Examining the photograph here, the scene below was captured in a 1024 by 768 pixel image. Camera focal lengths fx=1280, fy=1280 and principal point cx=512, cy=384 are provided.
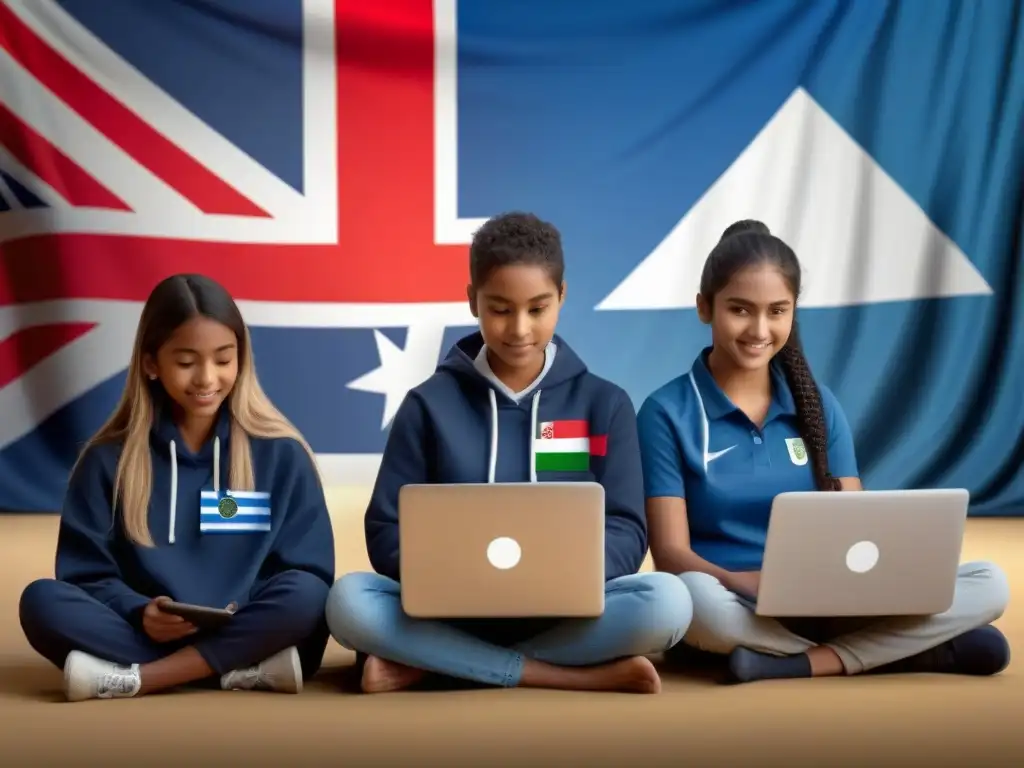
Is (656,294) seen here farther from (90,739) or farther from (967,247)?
(90,739)

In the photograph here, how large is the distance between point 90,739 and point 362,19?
3.03 metres

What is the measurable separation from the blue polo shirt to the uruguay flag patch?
2.02 feet

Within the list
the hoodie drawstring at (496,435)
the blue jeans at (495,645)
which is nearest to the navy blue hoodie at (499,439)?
the hoodie drawstring at (496,435)

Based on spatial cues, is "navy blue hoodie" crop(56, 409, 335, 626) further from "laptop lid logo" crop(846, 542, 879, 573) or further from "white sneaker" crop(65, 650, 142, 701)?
"laptop lid logo" crop(846, 542, 879, 573)

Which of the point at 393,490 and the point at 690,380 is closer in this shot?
the point at 393,490

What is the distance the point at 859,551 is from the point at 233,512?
0.91m

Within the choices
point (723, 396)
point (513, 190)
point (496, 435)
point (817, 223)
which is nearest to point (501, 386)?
point (496, 435)

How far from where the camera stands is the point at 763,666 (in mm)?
1853

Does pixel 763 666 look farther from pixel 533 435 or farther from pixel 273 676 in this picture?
pixel 273 676

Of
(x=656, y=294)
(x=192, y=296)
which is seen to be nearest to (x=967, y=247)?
(x=656, y=294)

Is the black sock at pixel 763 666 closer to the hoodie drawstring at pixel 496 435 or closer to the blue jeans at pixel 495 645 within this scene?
the blue jeans at pixel 495 645

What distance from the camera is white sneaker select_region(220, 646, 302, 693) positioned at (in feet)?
5.90

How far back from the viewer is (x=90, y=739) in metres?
1.51

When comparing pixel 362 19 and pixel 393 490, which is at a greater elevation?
pixel 362 19
